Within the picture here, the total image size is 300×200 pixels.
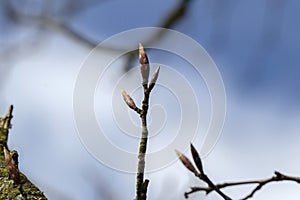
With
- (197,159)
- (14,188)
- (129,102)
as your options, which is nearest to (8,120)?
(14,188)

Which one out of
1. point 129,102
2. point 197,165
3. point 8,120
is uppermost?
point 8,120

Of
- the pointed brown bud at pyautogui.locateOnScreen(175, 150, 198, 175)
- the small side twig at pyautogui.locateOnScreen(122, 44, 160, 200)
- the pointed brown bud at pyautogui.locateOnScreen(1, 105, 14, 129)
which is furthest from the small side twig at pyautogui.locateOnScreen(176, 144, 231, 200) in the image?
the pointed brown bud at pyautogui.locateOnScreen(1, 105, 14, 129)

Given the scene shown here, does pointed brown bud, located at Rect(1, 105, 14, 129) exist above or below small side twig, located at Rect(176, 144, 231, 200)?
above

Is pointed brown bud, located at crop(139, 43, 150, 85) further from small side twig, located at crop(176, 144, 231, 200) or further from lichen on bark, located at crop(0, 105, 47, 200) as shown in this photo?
lichen on bark, located at crop(0, 105, 47, 200)

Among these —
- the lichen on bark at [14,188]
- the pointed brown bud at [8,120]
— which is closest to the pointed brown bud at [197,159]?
the lichen on bark at [14,188]

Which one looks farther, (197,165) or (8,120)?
(8,120)

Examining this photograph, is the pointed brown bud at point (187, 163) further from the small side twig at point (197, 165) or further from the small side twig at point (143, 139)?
the small side twig at point (143, 139)

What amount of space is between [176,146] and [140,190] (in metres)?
0.67

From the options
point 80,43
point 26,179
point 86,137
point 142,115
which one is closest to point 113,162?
point 86,137

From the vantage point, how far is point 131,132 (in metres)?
1.78

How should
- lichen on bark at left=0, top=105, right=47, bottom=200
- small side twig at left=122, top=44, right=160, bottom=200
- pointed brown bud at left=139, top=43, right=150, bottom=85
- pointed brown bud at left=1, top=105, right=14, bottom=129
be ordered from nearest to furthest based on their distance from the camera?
small side twig at left=122, top=44, right=160, bottom=200 → pointed brown bud at left=139, top=43, right=150, bottom=85 → lichen on bark at left=0, top=105, right=47, bottom=200 → pointed brown bud at left=1, top=105, right=14, bottom=129

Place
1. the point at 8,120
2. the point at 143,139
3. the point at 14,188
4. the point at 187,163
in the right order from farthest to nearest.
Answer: the point at 8,120 < the point at 14,188 < the point at 187,163 < the point at 143,139

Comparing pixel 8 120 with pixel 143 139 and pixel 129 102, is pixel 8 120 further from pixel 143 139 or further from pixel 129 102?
pixel 143 139

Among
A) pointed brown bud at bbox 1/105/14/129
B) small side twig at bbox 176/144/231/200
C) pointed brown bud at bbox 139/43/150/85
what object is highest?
pointed brown bud at bbox 1/105/14/129
